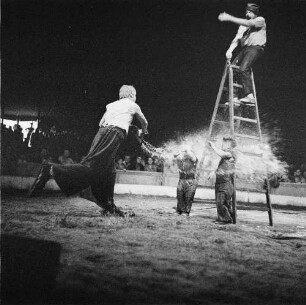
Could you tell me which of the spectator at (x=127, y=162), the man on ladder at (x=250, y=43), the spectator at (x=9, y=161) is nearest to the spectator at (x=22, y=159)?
the spectator at (x=9, y=161)

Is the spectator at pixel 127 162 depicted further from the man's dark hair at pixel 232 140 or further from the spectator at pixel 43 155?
the man's dark hair at pixel 232 140

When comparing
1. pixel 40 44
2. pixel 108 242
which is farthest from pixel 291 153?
pixel 108 242

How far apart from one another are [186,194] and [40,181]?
3491 millimetres

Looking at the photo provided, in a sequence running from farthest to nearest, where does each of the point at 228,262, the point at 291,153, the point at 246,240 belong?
the point at 291,153
the point at 246,240
the point at 228,262

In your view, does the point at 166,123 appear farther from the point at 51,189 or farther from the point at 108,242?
the point at 108,242

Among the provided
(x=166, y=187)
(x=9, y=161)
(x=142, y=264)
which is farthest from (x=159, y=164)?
(x=142, y=264)

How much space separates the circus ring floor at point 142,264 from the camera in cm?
253

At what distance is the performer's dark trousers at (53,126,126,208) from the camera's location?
16.0 ft

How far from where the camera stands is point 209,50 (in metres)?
12.9

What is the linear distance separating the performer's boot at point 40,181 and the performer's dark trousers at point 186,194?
332 cm

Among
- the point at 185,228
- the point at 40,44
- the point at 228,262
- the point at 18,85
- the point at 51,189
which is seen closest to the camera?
the point at 228,262

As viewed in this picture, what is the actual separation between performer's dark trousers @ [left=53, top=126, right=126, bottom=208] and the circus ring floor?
0.52 metres

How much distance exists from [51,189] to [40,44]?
5.65m

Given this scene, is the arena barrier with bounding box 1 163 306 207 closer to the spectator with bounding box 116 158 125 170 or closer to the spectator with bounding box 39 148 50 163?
the spectator with bounding box 116 158 125 170
